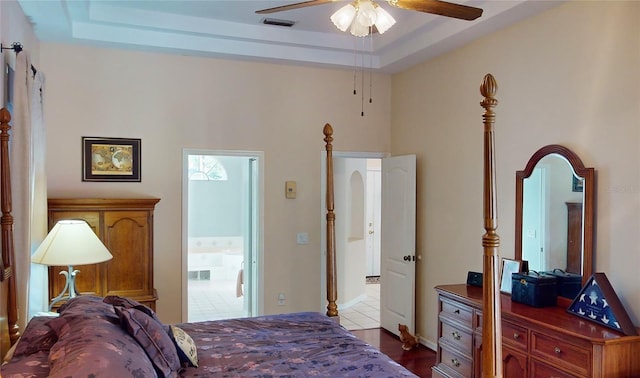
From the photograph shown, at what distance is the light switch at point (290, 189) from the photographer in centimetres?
540

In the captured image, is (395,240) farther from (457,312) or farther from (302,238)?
(457,312)

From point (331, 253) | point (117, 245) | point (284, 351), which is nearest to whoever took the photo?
point (284, 351)

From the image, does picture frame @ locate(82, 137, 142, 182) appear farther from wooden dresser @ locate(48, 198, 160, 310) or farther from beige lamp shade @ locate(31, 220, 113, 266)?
beige lamp shade @ locate(31, 220, 113, 266)

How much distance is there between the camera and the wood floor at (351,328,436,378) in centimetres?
456

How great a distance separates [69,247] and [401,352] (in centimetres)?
322

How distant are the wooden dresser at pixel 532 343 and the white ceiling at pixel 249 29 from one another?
2.17m

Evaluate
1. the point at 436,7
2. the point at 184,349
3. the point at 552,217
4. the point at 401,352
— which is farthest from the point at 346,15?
the point at 401,352

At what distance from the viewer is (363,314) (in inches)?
259

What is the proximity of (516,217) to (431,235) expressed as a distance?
4.22ft

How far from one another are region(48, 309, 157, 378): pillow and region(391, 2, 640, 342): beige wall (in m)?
2.80

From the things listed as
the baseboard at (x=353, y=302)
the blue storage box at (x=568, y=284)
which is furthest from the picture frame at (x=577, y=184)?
the baseboard at (x=353, y=302)

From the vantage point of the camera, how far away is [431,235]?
A: 509cm

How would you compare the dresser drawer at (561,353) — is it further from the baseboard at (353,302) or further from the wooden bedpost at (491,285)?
the baseboard at (353,302)

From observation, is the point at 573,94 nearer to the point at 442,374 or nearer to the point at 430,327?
the point at 442,374
